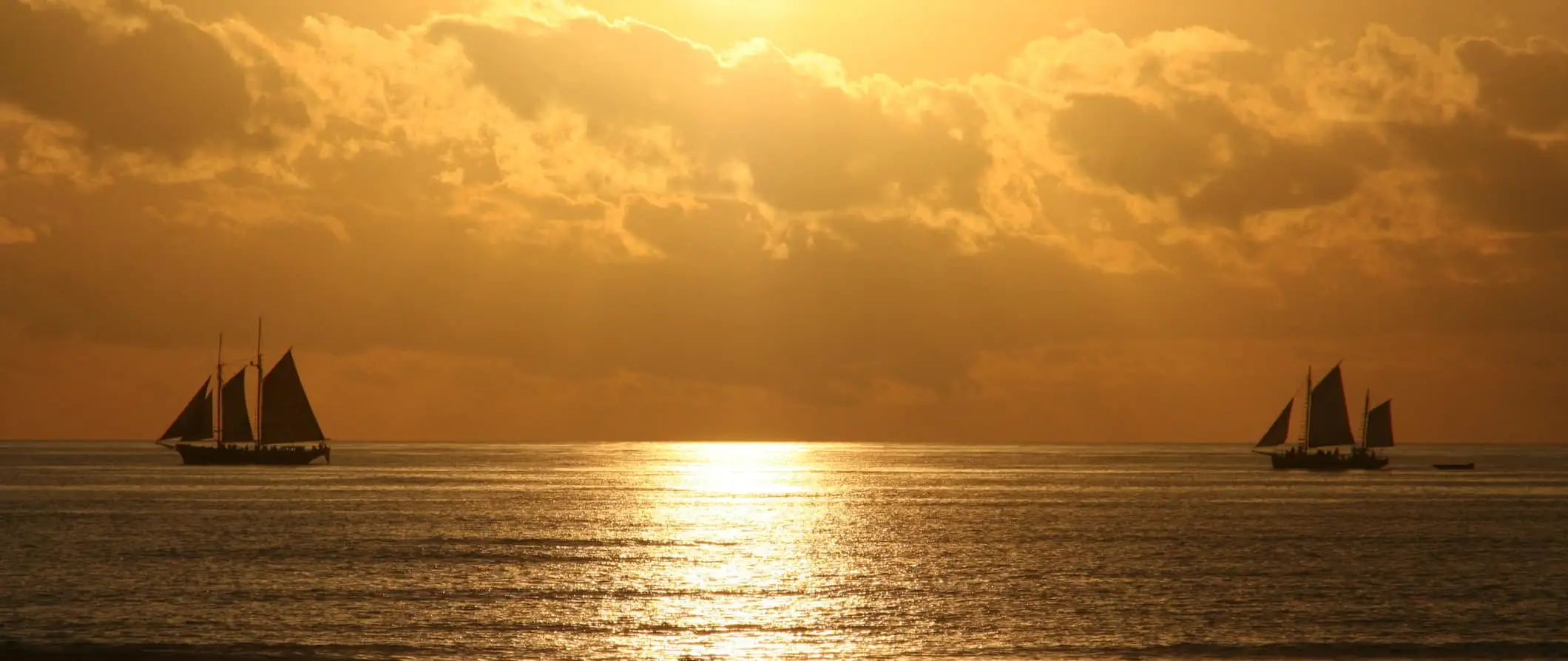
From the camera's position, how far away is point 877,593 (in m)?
68.9

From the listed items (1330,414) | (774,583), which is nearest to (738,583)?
(774,583)

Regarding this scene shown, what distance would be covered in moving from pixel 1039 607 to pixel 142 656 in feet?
109

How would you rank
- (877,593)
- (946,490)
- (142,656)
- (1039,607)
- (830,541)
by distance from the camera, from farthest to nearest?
1. (946,490)
2. (830,541)
3. (877,593)
4. (1039,607)
5. (142,656)

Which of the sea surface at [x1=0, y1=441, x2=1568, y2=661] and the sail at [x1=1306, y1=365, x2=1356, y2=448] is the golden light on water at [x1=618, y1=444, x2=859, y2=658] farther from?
the sail at [x1=1306, y1=365, x2=1356, y2=448]

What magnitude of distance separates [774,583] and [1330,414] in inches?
5599

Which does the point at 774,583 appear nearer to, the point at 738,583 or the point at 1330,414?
the point at 738,583

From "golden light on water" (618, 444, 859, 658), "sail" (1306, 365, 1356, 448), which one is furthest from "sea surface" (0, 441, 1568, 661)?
"sail" (1306, 365, 1356, 448)

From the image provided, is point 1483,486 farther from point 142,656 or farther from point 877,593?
point 142,656

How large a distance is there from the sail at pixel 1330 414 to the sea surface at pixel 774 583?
59599 millimetres

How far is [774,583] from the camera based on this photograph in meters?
72.3

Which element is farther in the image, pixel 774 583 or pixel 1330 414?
pixel 1330 414

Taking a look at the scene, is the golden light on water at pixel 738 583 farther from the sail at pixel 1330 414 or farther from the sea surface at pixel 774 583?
the sail at pixel 1330 414

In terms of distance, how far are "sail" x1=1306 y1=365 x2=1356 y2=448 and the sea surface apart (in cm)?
5960

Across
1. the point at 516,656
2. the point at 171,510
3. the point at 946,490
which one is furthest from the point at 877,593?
the point at 946,490
